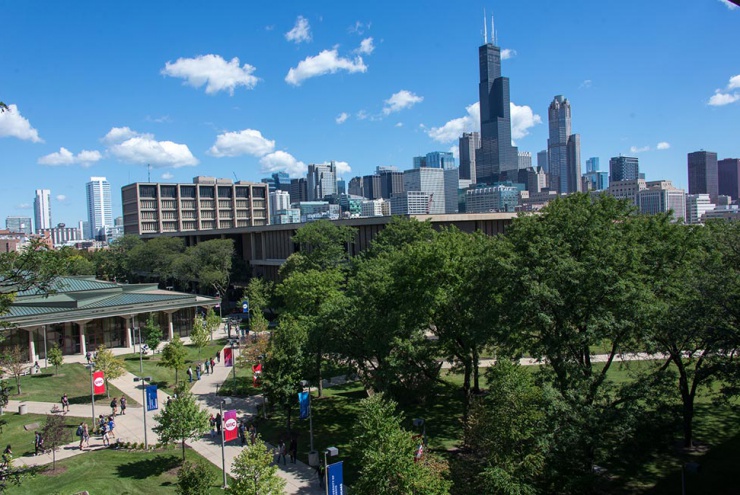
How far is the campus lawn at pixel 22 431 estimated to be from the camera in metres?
28.3

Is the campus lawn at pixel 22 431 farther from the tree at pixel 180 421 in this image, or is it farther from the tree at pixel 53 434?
the tree at pixel 180 421

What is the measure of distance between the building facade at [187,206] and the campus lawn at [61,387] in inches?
3907

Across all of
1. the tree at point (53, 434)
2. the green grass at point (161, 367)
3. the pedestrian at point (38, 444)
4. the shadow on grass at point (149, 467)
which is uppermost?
the tree at point (53, 434)

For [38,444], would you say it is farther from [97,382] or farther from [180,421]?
[180,421]

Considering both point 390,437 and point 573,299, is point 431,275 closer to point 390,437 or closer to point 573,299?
point 573,299

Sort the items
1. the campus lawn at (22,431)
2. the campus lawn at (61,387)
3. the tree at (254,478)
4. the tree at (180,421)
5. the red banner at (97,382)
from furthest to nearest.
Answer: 1. the campus lawn at (61,387)
2. the red banner at (97,382)
3. the campus lawn at (22,431)
4. the tree at (180,421)
5. the tree at (254,478)

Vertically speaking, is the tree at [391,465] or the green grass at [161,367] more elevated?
the tree at [391,465]

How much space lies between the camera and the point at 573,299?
70.9ft

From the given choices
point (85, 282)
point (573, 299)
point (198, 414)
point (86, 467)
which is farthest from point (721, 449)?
point (85, 282)

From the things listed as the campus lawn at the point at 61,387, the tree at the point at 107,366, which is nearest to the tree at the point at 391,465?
the tree at the point at 107,366

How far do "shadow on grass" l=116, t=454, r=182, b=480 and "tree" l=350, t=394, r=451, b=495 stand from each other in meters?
12.3

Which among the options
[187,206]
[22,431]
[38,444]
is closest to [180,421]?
[38,444]

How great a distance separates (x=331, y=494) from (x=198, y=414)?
1052 centimetres

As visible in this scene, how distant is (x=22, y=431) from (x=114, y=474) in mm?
10588
